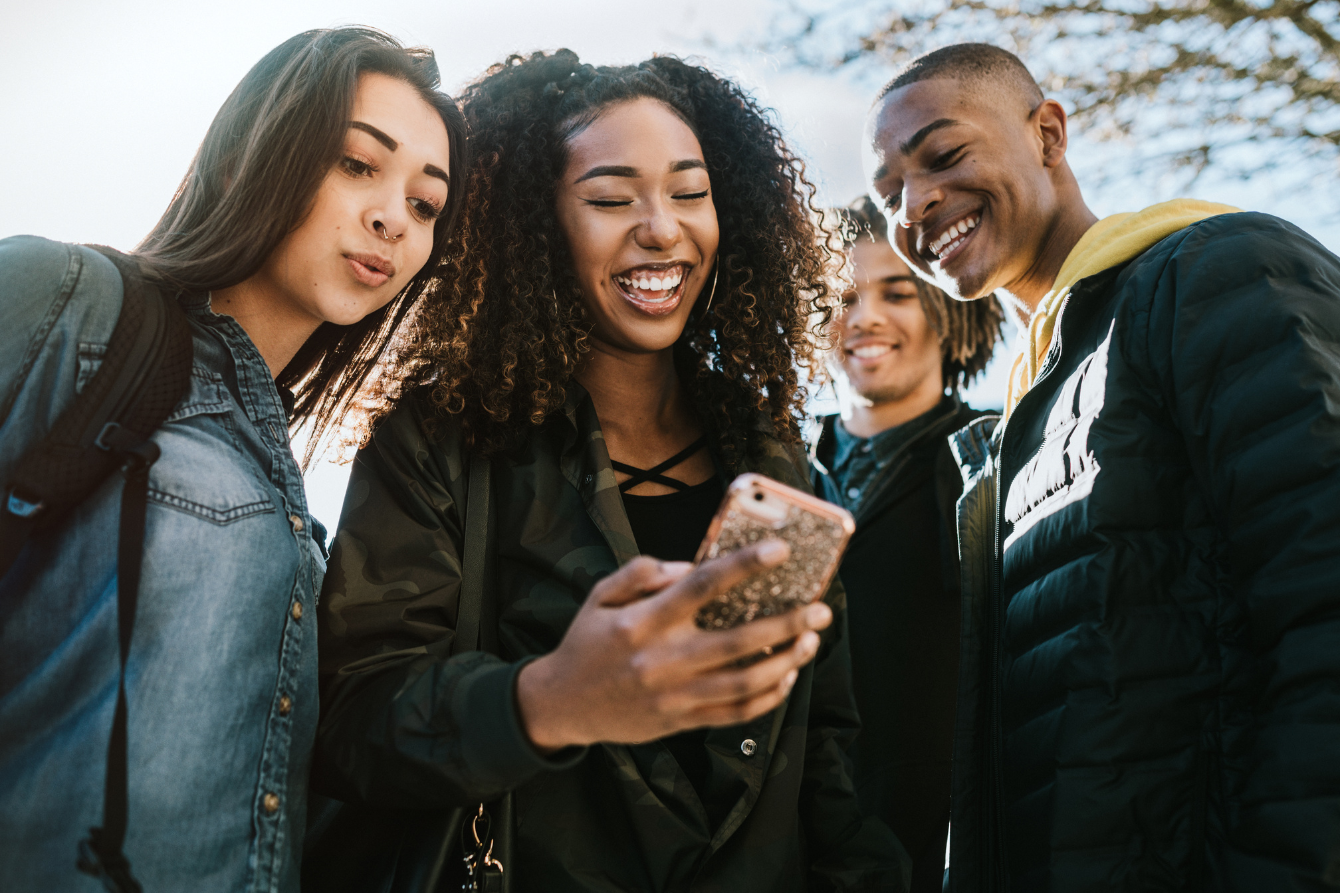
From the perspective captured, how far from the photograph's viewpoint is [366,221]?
6.62ft

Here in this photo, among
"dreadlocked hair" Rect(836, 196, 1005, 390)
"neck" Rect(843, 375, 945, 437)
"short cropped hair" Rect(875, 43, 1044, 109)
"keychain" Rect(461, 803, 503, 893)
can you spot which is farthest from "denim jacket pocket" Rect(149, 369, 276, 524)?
"dreadlocked hair" Rect(836, 196, 1005, 390)

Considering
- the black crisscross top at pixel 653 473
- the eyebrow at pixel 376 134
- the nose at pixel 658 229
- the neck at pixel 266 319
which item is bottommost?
the black crisscross top at pixel 653 473

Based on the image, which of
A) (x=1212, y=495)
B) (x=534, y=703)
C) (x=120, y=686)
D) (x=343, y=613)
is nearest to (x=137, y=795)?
(x=120, y=686)

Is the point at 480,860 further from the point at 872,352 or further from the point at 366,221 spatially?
the point at 872,352

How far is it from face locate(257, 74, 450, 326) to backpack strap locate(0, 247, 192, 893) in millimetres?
377

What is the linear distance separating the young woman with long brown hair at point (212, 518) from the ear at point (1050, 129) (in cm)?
190

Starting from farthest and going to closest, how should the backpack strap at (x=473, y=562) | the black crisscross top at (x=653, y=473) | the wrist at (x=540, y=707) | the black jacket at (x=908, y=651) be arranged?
the black jacket at (x=908, y=651) → the black crisscross top at (x=653, y=473) → the backpack strap at (x=473, y=562) → the wrist at (x=540, y=707)

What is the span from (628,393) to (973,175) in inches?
49.5

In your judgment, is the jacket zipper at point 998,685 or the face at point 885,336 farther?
the face at point 885,336

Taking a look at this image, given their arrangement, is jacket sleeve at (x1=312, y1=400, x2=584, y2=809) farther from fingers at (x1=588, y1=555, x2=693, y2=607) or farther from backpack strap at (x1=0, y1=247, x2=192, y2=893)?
backpack strap at (x1=0, y1=247, x2=192, y2=893)

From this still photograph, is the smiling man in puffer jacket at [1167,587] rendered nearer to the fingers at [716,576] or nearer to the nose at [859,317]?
the fingers at [716,576]

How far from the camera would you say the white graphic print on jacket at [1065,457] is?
189 cm

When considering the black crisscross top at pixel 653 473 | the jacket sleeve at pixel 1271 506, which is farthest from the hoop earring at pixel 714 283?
the jacket sleeve at pixel 1271 506

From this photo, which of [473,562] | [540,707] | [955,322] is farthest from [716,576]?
[955,322]
